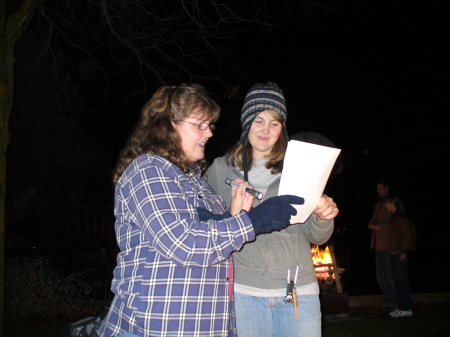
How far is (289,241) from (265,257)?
0.18 m

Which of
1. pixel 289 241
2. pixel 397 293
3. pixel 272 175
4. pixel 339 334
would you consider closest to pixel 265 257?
pixel 289 241

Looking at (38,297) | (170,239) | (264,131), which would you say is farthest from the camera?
(38,297)

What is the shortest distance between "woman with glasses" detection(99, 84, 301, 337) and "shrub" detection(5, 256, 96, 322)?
625 centimetres

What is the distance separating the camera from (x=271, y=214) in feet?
6.41

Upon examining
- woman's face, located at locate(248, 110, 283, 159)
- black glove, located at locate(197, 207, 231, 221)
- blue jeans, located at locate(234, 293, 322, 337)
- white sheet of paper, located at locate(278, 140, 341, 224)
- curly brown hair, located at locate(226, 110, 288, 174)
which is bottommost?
blue jeans, located at locate(234, 293, 322, 337)

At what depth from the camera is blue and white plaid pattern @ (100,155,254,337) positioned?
1.79m

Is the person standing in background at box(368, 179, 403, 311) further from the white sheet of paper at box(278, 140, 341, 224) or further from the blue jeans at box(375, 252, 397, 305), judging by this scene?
the white sheet of paper at box(278, 140, 341, 224)

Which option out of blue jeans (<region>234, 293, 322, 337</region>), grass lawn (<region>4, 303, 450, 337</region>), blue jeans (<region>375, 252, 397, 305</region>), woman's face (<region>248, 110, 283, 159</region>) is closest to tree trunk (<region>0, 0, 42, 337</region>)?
grass lawn (<region>4, 303, 450, 337</region>)

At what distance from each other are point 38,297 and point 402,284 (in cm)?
619

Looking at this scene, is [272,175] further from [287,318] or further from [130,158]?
[130,158]

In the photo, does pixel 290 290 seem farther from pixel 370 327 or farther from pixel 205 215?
pixel 370 327

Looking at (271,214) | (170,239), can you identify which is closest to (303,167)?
(271,214)

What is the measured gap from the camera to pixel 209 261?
1812 mm

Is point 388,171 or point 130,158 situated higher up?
point 388,171
